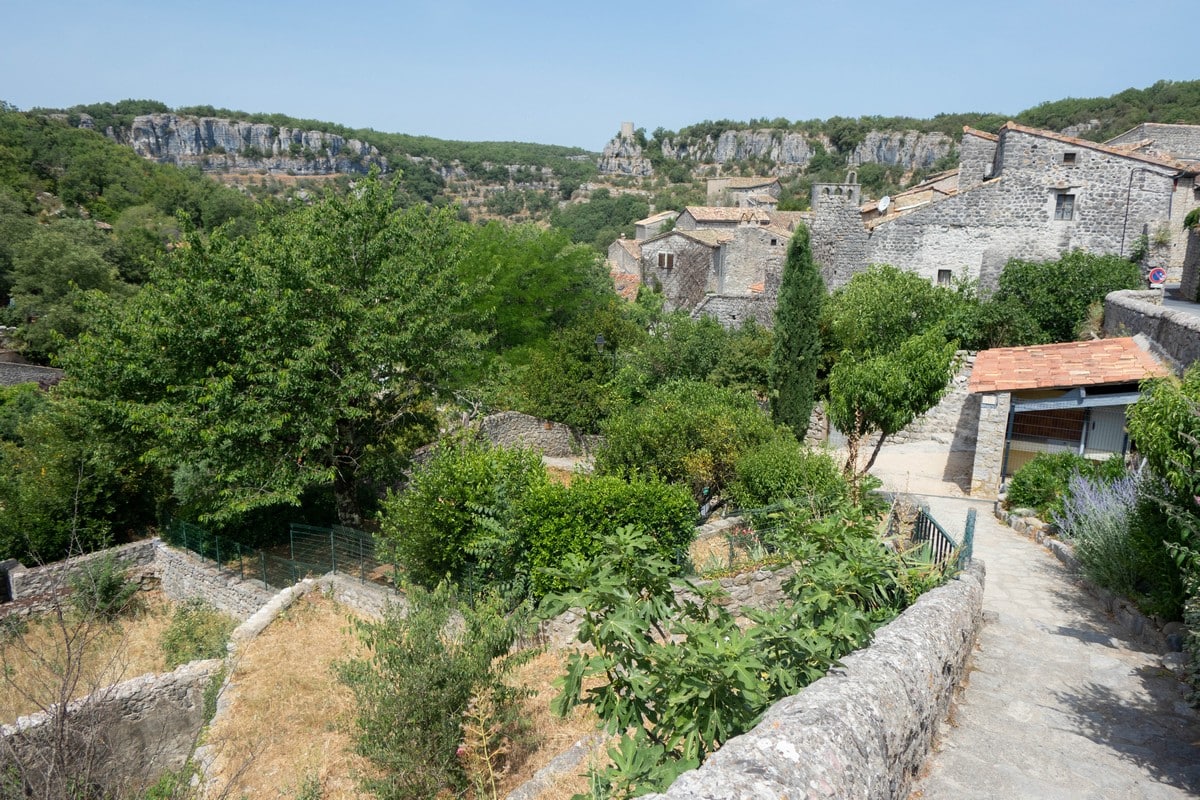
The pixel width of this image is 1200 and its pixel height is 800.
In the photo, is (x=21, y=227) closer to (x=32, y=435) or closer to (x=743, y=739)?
(x=32, y=435)

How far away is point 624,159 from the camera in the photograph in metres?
129

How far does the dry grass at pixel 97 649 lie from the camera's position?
10.9m

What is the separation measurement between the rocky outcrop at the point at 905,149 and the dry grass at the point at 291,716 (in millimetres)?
97450

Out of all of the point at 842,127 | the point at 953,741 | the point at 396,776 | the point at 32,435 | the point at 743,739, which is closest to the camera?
the point at 743,739

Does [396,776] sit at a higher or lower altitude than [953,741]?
lower

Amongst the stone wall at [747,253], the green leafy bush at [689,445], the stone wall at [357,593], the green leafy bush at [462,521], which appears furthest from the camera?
the stone wall at [747,253]

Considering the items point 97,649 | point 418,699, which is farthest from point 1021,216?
point 97,649

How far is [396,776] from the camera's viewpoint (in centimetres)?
682

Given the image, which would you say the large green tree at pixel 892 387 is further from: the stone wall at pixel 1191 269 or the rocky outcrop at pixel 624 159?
the rocky outcrop at pixel 624 159

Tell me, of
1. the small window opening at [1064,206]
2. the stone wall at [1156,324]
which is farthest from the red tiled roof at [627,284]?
the stone wall at [1156,324]

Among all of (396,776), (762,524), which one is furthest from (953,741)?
(762,524)

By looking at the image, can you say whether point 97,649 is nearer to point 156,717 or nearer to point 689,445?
point 156,717

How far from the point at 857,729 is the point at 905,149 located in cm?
11006

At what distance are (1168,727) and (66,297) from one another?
4329 centimetres
